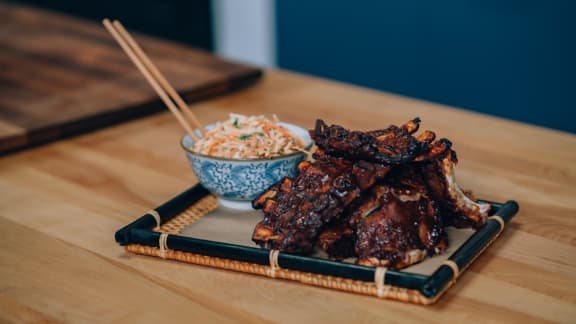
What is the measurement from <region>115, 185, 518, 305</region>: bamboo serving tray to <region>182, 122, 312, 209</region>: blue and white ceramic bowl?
0.05 metres

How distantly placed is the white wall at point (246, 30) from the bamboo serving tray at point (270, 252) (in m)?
3.13

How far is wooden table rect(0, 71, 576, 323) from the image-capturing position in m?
1.28

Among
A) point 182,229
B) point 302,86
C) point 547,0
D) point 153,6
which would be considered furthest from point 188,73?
point 153,6

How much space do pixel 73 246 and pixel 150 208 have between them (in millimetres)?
236

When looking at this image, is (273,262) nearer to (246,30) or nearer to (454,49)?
(454,49)

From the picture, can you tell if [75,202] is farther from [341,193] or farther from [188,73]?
[188,73]

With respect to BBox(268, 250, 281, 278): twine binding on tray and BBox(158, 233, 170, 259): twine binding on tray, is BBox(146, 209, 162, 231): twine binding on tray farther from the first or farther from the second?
BBox(268, 250, 281, 278): twine binding on tray

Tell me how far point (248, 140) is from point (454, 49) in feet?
7.70

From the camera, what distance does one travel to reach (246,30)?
4.91 metres

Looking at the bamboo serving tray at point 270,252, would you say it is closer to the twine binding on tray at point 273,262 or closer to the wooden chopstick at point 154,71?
the twine binding on tray at point 273,262

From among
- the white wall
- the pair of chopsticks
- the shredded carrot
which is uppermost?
the pair of chopsticks

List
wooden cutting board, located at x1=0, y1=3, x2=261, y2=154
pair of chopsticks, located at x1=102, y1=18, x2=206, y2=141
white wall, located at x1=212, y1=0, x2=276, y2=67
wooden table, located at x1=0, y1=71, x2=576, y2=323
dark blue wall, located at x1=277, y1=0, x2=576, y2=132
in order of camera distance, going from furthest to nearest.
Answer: white wall, located at x1=212, y1=0, x2=276, y2=67 < dark blue wall, located at x1=277, y1=0, x2=576, y2=132 < wooden cutting board, located at x1=0, y1=3, x2=261, y2=154 < pair of chopsticks, located at x1=102, y1=18, x2=206, y2=141 < wooden table, located at x1=0, y1=71, x2=576, y2=323

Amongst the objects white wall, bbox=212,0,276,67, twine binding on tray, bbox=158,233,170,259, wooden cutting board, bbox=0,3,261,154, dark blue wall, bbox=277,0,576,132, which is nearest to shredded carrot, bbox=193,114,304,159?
twine binding on tray, bbox=158,233,170,259

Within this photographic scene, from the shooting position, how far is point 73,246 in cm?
154
